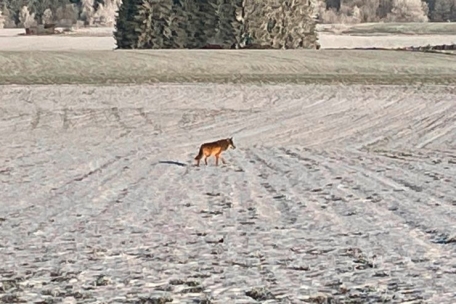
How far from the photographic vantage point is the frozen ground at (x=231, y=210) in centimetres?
957

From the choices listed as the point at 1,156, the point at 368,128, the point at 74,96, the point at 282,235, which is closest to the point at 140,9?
the point at 74,96

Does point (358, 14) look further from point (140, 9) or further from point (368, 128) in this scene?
point (368, 128)

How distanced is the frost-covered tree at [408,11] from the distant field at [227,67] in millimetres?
76709

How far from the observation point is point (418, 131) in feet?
90.4

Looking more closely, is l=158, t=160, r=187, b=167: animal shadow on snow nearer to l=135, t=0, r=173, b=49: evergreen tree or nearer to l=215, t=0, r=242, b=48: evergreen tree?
l=215, t=0, r=242, b=48: evergreen tree

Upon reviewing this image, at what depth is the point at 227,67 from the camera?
56.8 metres

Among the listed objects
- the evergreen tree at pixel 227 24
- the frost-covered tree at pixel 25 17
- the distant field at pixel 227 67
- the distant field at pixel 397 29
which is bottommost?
the distant field at pixel 397 29

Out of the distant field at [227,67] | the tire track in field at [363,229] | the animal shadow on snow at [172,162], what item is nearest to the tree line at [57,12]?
the distant field at [227,67]

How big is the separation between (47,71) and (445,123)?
102 ft

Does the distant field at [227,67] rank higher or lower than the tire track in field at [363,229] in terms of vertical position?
lower

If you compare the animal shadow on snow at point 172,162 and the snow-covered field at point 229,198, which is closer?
the snow-covered field at point 229,198

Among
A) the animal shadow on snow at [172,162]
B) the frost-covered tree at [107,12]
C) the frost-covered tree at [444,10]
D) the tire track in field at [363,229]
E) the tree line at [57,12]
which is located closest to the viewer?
the tire track in field at [363,229]

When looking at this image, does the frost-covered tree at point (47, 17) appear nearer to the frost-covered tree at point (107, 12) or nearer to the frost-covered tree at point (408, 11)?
the frost-covered tree at point (107, 12)

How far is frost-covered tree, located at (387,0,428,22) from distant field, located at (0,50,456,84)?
76709mm
